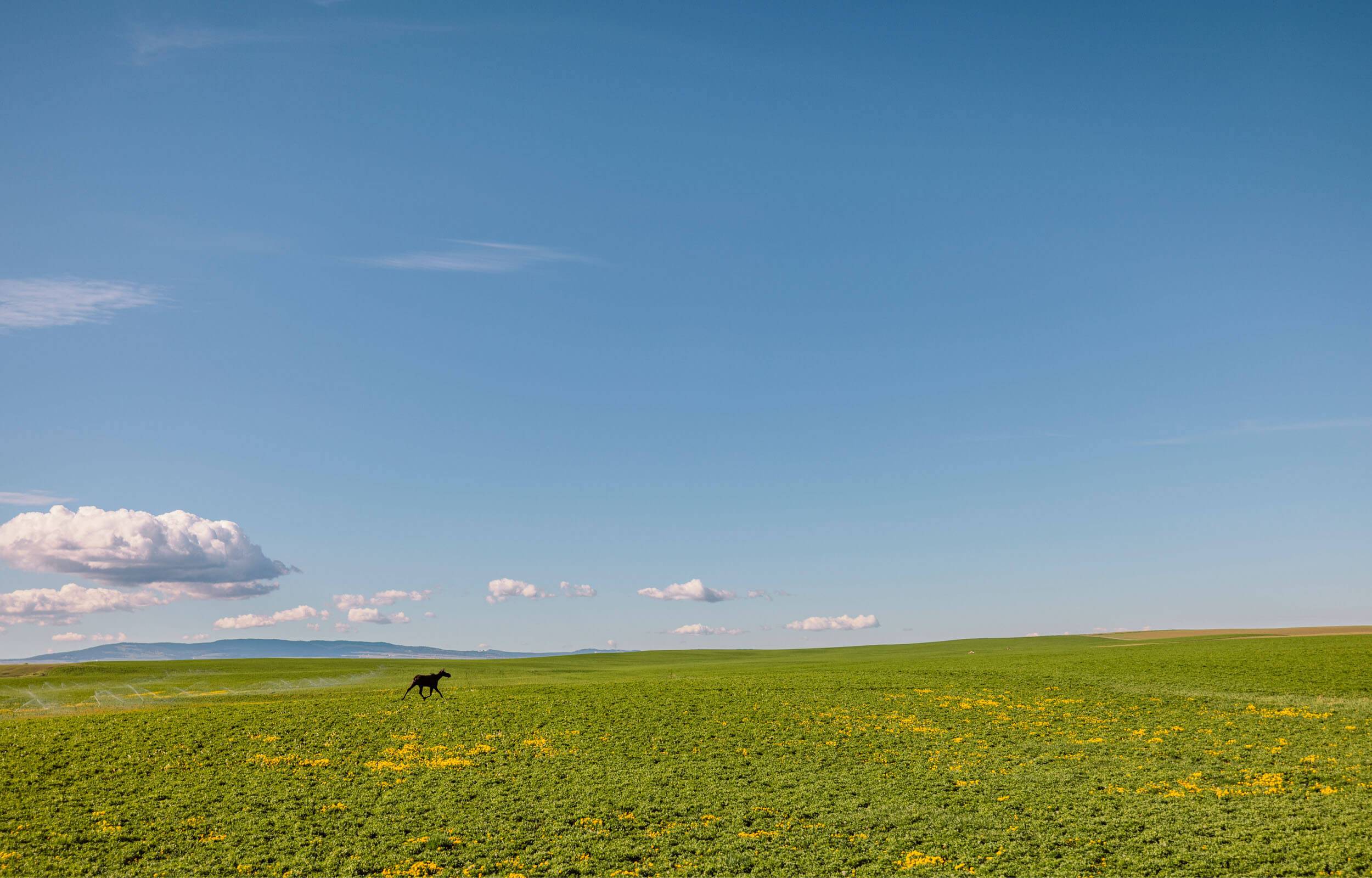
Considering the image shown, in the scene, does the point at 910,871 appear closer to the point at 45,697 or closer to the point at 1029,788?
the point at 1029,788

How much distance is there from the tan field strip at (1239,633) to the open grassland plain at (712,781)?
214ft

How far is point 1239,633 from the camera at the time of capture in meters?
110

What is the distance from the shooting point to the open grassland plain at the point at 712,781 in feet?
63.8

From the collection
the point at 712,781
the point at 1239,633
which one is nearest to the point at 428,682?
the point at 712,781

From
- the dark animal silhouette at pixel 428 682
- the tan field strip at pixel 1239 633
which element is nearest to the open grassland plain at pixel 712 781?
the dark animal silhouette at pixel 428 682

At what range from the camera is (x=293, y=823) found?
22.3m

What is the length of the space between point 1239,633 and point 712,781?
119 m

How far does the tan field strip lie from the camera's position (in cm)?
10256

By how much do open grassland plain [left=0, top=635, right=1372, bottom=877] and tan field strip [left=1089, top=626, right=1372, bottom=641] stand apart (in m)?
65.3

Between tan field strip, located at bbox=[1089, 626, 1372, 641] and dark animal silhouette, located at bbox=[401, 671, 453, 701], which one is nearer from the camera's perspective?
dark animal silhouette, located at bbox=[401, 671, 453, 701]

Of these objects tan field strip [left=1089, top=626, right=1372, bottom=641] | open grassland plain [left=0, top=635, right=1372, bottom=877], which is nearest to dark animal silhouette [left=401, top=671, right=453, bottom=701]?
open grassland plain [left=0, top=635, right=1372, bottom=877]

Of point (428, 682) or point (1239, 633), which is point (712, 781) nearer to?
point (428, 682)

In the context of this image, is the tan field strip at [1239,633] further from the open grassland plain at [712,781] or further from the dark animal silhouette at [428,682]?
the dark animal silhouette at [428,682]

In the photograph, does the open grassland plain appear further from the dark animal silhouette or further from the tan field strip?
the tan field strip
